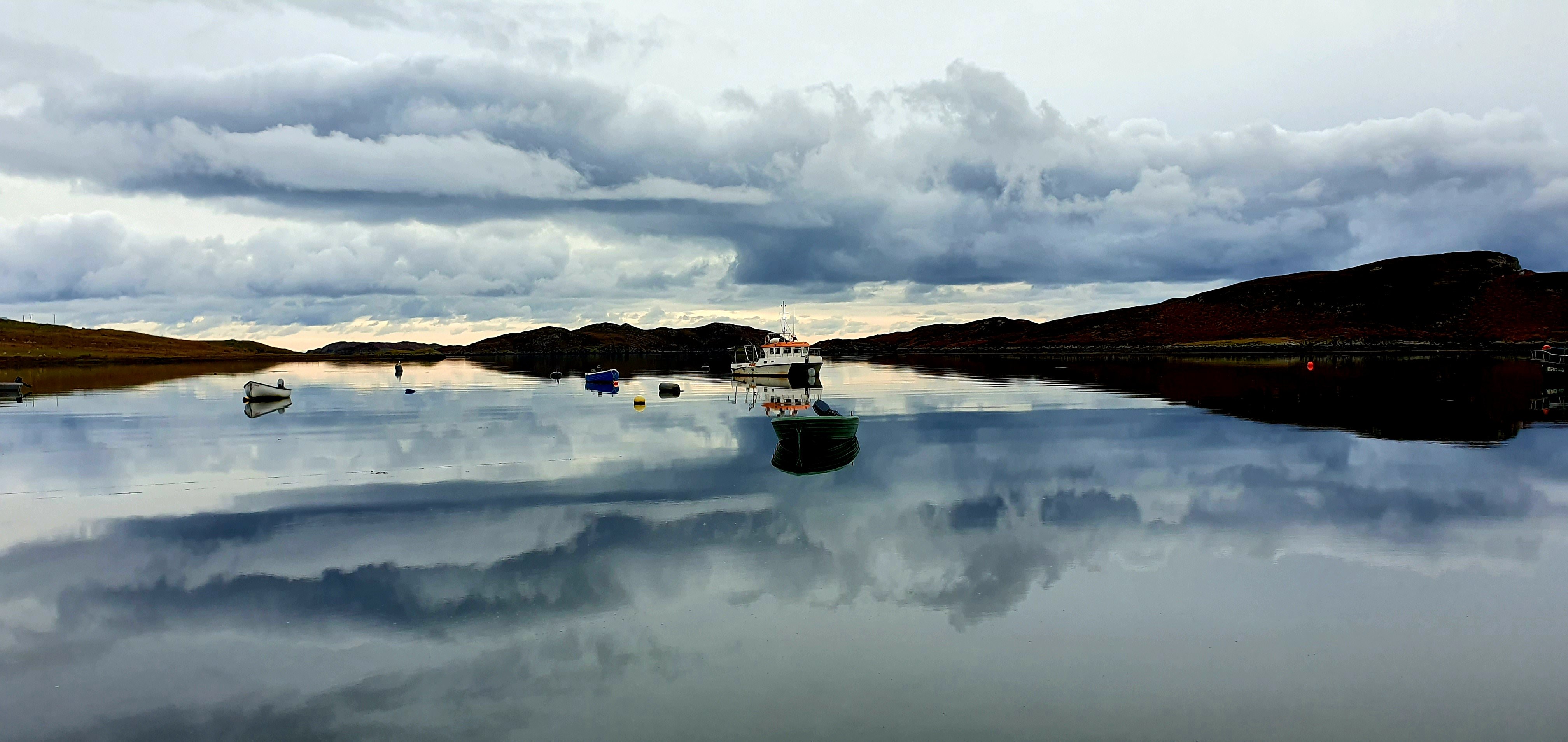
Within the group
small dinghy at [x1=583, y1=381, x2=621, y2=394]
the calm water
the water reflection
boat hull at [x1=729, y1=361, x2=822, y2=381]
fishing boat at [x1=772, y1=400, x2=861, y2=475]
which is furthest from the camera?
boat hull at [x1=729, y1=361, x2=822, y2=381]

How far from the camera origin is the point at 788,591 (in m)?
17.6

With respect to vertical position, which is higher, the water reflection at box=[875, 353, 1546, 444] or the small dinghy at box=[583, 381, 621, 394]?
the small dinghy at box=[583, 381, 621, 394]

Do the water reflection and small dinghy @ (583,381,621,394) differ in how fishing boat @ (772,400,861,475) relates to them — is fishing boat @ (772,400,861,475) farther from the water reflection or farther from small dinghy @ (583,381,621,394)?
small dinghy @ (583,381,621,394)

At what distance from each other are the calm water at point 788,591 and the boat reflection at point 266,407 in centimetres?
2041

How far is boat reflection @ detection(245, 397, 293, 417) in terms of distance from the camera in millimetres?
61812

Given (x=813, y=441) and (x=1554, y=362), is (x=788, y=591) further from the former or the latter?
(x=1554, y=362)

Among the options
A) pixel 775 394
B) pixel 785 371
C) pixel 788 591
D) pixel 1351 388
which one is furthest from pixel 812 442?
pixel 1351 388

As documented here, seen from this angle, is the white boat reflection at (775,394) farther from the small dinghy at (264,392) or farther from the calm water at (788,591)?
the small dinghy at (264,392)

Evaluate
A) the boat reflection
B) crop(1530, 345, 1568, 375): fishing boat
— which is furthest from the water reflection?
the boat reflection

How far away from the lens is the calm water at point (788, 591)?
39.8 feet

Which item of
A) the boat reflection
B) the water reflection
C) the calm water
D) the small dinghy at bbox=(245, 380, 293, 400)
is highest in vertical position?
the small dinghy at bbox=(245, 380, 293, 400)

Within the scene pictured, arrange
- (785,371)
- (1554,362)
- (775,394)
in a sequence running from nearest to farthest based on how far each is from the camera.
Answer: (775,394) → (785,371) → (1554,362)

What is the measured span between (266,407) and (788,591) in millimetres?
65470

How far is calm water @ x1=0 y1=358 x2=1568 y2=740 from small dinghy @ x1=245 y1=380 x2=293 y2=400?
91.7ft
